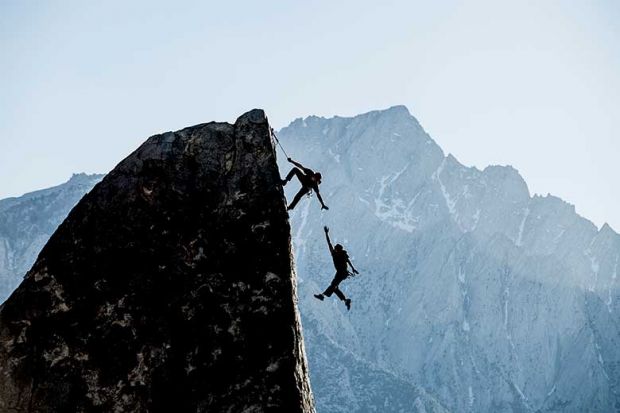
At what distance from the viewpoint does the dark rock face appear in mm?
11492

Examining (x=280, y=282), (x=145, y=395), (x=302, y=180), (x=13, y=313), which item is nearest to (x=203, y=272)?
(x=280, y=282)

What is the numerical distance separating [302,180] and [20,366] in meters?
8.04

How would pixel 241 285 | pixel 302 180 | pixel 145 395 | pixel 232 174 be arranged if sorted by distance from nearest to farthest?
pixel 145 395
pixel 241 285
pixel 232 174
pixel 302 180

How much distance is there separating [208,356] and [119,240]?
303 centimetres

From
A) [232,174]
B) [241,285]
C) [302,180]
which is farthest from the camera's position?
[302,180]

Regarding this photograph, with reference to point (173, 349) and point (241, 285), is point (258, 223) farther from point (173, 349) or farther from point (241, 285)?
point (173, 349)

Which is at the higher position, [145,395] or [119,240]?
[119,240]

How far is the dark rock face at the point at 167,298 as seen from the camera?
452 inches

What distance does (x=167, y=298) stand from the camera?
1216cm

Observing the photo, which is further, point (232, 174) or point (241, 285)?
point (232, 174)

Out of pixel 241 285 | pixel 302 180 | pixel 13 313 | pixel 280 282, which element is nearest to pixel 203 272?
pixel 241 285

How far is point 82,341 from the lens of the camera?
1179 centimetres

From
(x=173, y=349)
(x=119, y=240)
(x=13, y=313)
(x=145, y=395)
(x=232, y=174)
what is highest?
(x=232, y=174)

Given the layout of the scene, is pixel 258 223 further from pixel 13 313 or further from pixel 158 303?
pixel 13 313
